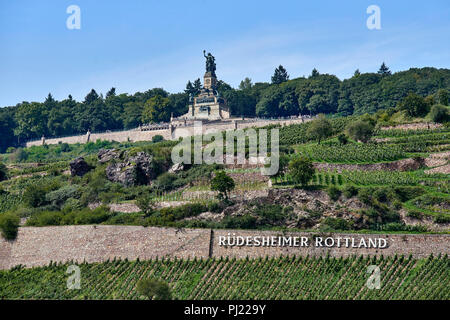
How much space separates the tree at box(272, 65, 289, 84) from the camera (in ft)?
360

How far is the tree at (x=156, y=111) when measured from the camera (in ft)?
311

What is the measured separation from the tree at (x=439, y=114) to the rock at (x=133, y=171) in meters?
26.5

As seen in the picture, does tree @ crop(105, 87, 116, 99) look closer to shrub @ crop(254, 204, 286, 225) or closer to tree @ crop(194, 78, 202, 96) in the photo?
tree @ crop(194, 78, 202, 96)

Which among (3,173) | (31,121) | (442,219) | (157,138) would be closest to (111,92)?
(31,121)

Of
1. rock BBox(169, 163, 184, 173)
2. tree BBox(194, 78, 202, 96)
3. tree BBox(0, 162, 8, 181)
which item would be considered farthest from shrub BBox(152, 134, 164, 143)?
tree BBox(194, 78, 202, 96)

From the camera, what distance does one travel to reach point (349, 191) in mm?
53031

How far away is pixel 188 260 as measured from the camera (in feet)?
159

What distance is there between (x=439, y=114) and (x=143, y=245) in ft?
106

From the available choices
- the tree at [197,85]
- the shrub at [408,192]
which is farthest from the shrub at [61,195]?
the tree at [197,85]

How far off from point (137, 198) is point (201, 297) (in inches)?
624

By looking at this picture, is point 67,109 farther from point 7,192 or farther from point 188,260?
point 188,260

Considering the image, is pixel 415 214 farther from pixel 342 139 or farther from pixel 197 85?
pixel 197 85

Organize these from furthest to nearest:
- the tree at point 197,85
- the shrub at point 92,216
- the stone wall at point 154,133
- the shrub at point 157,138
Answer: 1. the tree at point 197,85
2. the shrub at point 157,138
3. the stone wall at point 154,133
4. the shrub at point 92,216

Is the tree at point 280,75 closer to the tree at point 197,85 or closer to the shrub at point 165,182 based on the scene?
the tree at point 197,85
